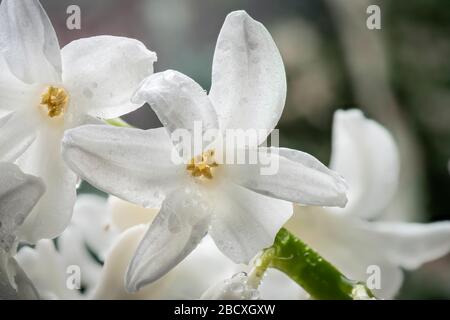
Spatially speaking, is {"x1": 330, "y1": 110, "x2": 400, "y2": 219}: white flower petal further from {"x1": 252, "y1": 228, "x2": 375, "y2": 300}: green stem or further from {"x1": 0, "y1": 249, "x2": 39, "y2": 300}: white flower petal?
{"x1": 0, "y1": 249, "x2": 39, "y2": 300}: white flower petal

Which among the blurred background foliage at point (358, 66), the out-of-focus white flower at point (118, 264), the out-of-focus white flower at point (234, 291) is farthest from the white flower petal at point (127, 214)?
the blurred background foliage at point (358, 66)

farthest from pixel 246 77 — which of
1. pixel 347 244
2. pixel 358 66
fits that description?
pixel 358 66

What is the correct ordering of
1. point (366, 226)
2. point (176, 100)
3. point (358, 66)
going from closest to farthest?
point (176, 100) < point (366, 226) < point (358, 66)

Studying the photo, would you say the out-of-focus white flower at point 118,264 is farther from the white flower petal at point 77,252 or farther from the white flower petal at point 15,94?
the white flower petal at point 15,94

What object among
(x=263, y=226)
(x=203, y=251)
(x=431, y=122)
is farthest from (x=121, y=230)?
(x=431, y=122)

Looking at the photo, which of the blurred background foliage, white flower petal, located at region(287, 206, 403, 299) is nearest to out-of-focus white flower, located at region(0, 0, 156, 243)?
white flower petal, located at region(287, 206, 403, 299)

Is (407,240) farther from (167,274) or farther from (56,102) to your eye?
(56,102)
